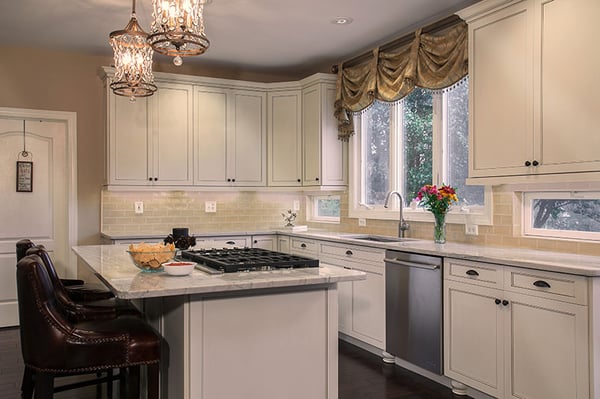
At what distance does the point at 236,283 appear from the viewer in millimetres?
2248

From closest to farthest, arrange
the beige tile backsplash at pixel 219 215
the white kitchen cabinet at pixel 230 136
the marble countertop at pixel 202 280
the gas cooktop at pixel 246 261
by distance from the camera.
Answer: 1. the marble countertop at pixel 202 280
2. the gas cooktop at pixel 246 261
3. the beige tile backsplash at pixel 219 215
4. the white kitchen cabinet at pixel 230 136

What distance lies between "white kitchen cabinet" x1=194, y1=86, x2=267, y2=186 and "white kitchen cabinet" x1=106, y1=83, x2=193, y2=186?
0.13 m

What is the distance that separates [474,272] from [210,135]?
3.36 meters

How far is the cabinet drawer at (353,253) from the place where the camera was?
4.12 meters

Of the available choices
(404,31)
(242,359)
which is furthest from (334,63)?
(242,359)

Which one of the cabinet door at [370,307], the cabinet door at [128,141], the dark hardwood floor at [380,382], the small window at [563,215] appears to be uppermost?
the cabinet door at [128,141]

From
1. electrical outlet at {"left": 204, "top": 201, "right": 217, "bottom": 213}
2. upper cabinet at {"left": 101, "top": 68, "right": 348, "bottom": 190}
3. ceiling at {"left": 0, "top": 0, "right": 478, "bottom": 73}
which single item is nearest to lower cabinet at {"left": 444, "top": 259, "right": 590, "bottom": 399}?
ceiling at {"left": 0, "top": 0, "right": 478, "bottom": 73}

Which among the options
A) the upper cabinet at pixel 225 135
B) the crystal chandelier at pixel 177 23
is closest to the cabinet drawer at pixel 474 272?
the crystal chandelier at pixel 177 23

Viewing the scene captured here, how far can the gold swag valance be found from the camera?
154 inches

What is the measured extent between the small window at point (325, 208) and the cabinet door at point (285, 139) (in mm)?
458

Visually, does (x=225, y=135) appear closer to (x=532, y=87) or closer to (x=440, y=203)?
(x=440, y=203)

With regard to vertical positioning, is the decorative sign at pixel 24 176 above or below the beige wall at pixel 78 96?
below

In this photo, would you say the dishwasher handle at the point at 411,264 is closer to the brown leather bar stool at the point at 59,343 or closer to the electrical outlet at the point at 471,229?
the electrical outlet at the point at 471,229

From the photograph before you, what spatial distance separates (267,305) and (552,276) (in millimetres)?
1500
